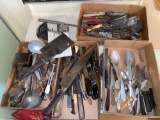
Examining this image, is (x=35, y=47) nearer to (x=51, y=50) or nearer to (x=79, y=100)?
(x=51, y=50)

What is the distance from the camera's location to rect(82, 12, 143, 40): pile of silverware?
783 mm

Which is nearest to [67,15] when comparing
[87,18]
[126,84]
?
[87,18]

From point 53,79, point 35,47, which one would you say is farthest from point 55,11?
point 53,79

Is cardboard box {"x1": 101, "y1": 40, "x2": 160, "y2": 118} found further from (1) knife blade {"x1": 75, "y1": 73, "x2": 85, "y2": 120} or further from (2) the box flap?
(2) the box flap

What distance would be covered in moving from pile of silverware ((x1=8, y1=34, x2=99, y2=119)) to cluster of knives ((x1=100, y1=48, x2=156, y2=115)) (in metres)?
0.05

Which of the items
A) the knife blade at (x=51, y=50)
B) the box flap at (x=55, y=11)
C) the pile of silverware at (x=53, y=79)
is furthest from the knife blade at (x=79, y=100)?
the box flap at (x=55, y=11)

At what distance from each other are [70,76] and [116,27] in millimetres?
309

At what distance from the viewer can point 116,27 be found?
0.79 meters

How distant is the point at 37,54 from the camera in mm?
771

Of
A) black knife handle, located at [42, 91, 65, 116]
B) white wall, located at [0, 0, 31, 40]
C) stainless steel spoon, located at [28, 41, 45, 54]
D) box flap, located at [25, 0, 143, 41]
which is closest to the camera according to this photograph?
black knife handle, located at [42, 91, 65, 116]

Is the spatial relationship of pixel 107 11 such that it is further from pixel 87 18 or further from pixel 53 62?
pixel 53 62

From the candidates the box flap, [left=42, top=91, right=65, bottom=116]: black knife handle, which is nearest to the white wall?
the box flap

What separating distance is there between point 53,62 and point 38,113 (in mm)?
234

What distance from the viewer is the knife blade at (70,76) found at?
66 cm
